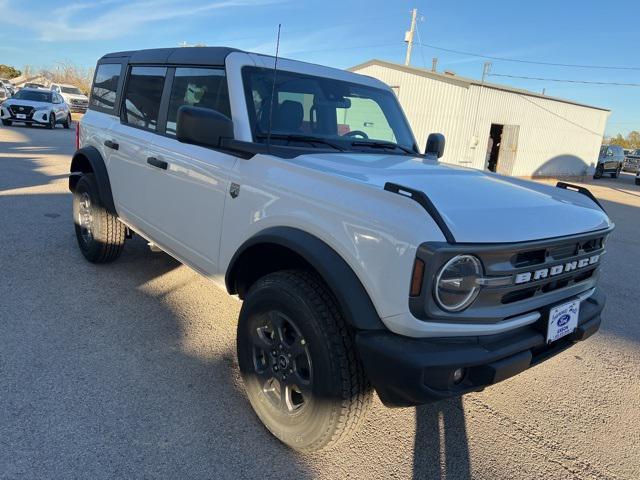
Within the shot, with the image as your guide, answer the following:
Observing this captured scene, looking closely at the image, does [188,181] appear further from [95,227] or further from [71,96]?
[71,96]

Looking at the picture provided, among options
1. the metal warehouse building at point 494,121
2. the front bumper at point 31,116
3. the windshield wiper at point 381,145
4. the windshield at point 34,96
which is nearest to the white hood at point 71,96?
the windshield at point 34,96

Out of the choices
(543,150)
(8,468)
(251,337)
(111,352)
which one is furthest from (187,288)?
(543,150)

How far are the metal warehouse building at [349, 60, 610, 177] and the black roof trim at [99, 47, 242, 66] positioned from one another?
1512 centimetres

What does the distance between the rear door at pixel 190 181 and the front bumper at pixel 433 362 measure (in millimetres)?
1345

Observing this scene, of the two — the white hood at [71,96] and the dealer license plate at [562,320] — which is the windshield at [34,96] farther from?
the dealer license plate at [562,320]

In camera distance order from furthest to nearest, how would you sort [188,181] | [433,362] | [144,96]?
[144,96] → [188,181] → [433,362]

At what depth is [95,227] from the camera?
178 inches

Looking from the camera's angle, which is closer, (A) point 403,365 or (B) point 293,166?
(A) point 403,365

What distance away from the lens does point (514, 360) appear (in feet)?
6.64

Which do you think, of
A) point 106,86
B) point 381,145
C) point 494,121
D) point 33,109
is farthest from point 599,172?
point 106,86

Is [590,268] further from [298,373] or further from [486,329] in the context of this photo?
[298,373]

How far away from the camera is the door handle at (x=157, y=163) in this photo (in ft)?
11.0

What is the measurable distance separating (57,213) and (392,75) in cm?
1725

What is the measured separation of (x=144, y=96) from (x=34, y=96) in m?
21.2
